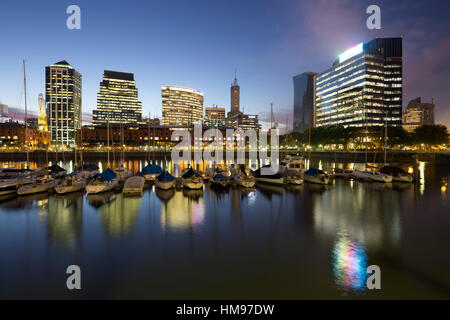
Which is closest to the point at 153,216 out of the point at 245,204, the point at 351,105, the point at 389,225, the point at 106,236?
the point at 106,236

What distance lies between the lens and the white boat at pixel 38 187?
34.0 metres

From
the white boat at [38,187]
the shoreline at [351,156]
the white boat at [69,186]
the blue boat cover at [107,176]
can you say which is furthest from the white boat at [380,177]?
the white boat at [38,187]

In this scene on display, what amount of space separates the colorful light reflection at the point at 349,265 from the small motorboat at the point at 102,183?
103ft

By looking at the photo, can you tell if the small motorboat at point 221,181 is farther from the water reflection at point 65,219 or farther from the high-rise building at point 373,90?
the high-rise building at point 373,90

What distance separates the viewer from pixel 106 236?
19703mm

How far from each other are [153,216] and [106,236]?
5801 mm

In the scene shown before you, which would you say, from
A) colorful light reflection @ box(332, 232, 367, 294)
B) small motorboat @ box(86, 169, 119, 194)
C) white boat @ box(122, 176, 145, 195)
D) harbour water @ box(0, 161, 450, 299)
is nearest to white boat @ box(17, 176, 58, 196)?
harbour water @ box(0, 161, 450, 299)

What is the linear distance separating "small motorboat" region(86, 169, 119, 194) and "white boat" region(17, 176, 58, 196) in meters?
7.10

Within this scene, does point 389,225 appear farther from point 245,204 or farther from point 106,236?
point 106,236

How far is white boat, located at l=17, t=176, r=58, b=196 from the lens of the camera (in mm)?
34000

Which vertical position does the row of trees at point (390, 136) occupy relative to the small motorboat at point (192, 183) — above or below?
above

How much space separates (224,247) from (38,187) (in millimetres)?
32590

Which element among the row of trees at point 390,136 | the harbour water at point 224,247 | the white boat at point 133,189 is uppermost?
the row of trees at point 390,136

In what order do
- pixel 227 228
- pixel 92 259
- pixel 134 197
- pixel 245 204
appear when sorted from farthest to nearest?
pixel 134 197 → pixel 245 204 → pixel 227 228 → pixel 92 259
